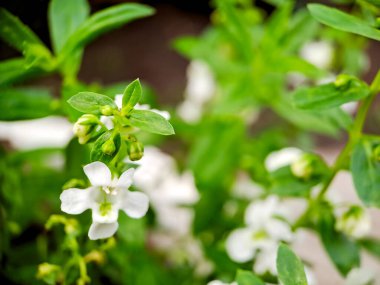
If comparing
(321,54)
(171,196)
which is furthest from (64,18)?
(321,54)

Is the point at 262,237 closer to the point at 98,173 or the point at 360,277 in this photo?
the point at 360,277

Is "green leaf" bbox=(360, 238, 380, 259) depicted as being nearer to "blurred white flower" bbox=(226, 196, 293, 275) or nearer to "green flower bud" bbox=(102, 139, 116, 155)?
"blurred white flower" bbox=(226, 196, 293, 275)

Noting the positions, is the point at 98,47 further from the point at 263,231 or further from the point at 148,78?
the point at 263,231

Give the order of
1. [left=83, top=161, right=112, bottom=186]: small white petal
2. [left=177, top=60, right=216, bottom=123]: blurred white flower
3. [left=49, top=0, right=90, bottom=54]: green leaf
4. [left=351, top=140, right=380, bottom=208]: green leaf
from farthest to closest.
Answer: [left=177, top=60, right=216, bottom=123]: blurred white flower → [left=49, top=0, right=90, bottom=54]: green leaf → [left=351, top=140, right=380, bottom=208]: green leaf → [left=83, top=161, right=112, bottom=186]: small white petal

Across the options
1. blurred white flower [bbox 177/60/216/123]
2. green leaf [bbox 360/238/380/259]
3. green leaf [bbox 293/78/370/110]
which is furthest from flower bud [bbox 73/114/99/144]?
blurred white flower [bbox 177/60/216/123]

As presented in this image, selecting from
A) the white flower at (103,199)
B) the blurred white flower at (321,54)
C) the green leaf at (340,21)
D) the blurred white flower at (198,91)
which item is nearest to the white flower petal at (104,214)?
the white flower at (103,199)

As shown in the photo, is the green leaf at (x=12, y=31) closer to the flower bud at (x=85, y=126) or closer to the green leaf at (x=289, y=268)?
the flower bud at (x=85, y=126)

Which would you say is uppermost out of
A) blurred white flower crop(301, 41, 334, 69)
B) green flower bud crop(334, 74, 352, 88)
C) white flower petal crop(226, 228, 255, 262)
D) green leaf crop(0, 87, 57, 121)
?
green flower bud crop(334, 74, 352, 88)
